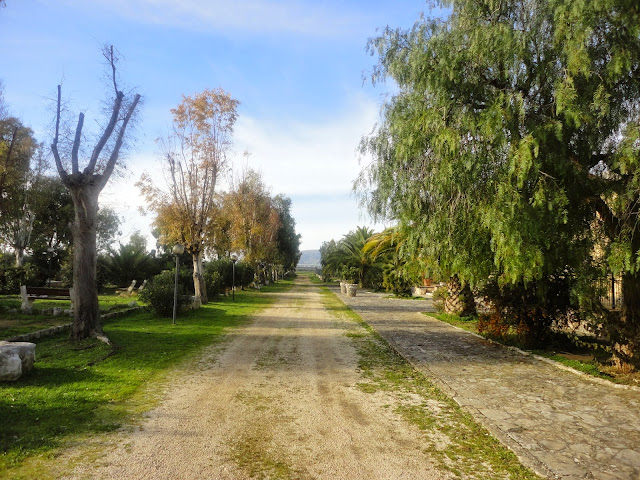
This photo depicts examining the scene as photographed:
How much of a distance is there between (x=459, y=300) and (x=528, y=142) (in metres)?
11.3

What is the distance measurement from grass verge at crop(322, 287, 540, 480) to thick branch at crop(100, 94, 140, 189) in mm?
7105

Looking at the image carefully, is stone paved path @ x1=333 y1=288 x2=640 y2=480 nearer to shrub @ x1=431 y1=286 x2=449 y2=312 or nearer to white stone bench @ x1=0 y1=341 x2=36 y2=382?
white stone bench @ x1=0 y1=341 x2=36 y2=382

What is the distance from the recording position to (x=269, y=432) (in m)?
4.68

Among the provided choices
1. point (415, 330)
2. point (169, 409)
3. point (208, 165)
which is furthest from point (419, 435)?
point (208, 165)

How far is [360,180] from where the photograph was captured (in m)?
9.38

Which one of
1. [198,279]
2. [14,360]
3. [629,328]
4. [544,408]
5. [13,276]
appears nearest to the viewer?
[544,408]

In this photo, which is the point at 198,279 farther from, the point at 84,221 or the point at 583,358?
the point at 583,358

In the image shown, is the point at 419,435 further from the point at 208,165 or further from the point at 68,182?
the point at 208,165

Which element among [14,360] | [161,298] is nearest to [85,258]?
[14,360]

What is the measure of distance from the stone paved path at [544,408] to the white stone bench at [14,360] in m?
5.96

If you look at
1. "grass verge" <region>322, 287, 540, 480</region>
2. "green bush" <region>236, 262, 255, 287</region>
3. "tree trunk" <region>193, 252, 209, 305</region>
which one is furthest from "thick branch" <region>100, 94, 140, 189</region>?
"green bush" <region>236, 262, 255, 287</region>

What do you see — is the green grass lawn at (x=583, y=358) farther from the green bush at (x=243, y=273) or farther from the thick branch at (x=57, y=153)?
the green bush at (x=243, y=273)

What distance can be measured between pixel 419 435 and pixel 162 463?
252cm

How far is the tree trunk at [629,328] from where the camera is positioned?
729cm
